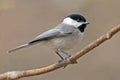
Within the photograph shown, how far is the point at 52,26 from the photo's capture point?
12.5ft

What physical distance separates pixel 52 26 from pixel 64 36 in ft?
6.07

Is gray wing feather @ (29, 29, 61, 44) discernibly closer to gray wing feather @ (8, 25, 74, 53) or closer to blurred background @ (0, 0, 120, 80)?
gray wing feather @ (8, 25, 74, 53)

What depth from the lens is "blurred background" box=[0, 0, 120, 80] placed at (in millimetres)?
3518

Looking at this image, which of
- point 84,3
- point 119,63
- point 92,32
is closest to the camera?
point 119,63

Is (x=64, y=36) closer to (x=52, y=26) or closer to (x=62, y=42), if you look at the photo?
(x=62, y=42)

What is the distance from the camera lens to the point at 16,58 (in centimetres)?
358

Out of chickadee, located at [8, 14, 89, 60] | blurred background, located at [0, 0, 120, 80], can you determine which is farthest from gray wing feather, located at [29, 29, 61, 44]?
blurred background, located at [0, 0, 120, 80]

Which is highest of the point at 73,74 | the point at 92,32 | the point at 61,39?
the point at 61,39

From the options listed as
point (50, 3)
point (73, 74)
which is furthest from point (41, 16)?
point (73, 74)

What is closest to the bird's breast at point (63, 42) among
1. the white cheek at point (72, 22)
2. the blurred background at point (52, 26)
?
the white cheek at point (72, 22)

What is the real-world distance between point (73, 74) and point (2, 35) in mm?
776

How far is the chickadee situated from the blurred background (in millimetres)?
1382

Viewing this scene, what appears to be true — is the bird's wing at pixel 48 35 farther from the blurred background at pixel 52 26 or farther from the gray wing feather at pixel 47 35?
the blurred background at pixel 52 26

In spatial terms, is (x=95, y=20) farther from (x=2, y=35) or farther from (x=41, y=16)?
(x=2, y=35)
